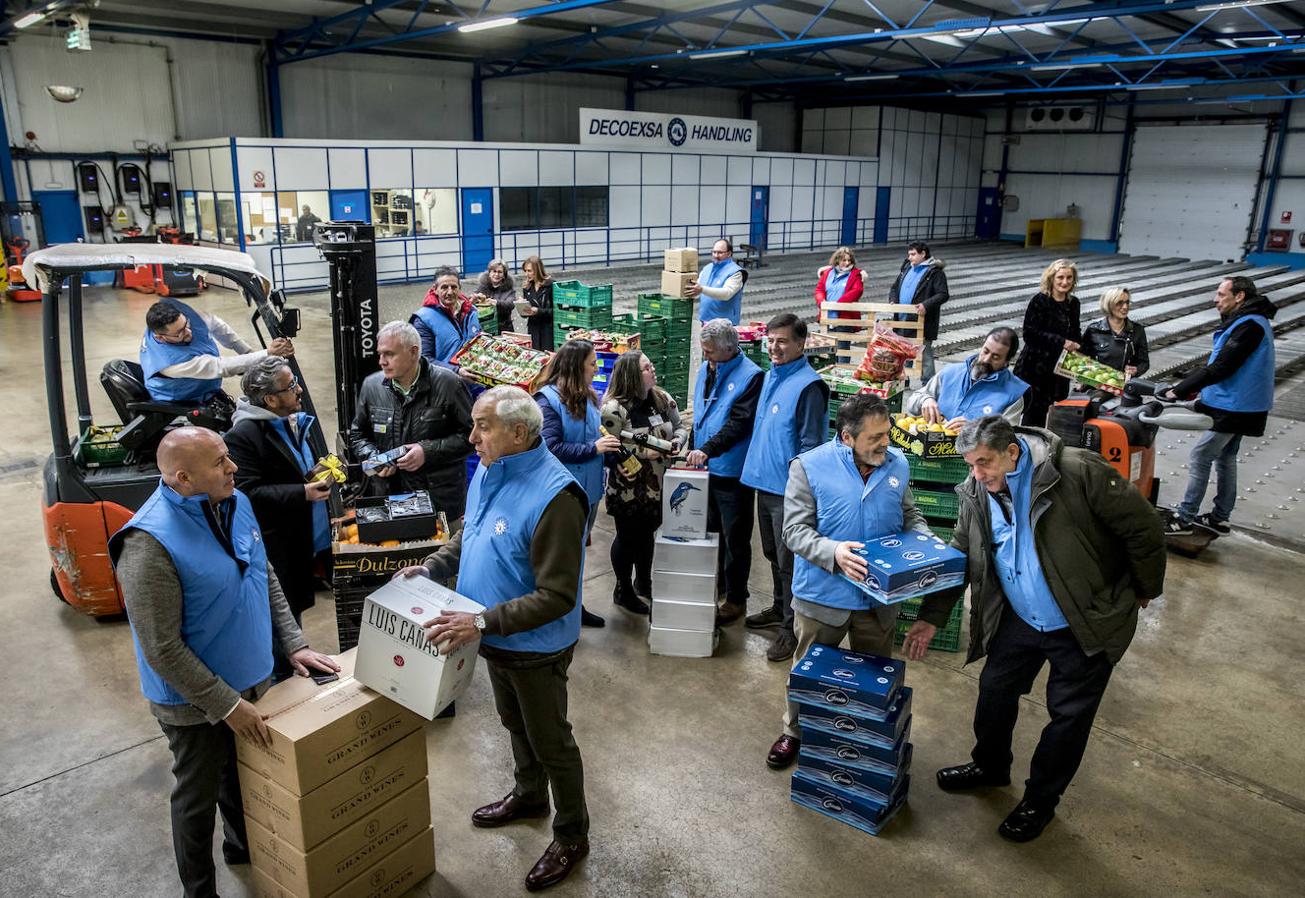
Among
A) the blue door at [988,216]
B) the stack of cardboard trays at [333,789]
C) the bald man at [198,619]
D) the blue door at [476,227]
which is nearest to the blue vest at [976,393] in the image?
the stack of cardboard trays at [333,789]

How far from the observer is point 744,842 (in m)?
3.71

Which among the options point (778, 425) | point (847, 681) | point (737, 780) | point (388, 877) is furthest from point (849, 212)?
point (388, 877)

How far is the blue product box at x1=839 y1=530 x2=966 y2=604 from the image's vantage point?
335 cm

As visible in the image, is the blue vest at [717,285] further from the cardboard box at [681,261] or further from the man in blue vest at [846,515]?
the man in blue vest at [846,515]

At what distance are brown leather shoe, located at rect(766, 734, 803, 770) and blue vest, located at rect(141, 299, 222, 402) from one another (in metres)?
4.15

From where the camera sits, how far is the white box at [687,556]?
505 centimetres

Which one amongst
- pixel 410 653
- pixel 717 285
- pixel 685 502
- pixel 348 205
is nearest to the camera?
pixel 410 653

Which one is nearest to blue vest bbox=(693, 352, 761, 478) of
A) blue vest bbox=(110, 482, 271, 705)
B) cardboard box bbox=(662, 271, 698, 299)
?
blue vest bbox=(110, 482, 271, 705)

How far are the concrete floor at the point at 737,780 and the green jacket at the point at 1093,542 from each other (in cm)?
101

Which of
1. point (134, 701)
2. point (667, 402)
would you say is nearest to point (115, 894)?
point (134, 701)

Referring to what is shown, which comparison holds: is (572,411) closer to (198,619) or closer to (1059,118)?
(198,619)

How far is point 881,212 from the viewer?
3297 cm

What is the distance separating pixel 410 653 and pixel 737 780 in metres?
1.89

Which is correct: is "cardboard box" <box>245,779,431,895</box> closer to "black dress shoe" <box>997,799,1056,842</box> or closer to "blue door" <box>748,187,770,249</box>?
"black dress shoe" <box>997,799,1056,842</box>
